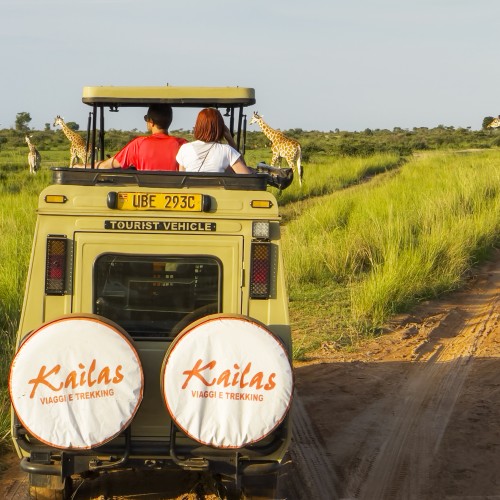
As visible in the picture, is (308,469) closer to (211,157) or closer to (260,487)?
(260,487)

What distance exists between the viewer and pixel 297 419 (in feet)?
20.7

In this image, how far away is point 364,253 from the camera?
11117mm

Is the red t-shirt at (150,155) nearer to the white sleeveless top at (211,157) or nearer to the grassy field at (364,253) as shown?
the white sleeveless top at (211,157)

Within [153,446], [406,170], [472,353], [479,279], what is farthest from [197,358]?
[406,170]

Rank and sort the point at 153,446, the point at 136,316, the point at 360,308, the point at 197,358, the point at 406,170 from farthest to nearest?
the point at 406,170
the point at 360,308
the point at 136,316
the point at 153,446
the point at 197,358

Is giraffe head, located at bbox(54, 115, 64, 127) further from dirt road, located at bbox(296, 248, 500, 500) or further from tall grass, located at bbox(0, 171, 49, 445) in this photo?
dirt road, located at bbox(296, 248, 500, 500)

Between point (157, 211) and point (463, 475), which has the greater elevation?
point (157, 211)

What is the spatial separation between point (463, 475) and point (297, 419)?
130cm

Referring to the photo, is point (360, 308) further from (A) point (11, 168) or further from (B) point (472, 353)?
(A) point (11, 168)

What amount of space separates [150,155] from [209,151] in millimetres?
533

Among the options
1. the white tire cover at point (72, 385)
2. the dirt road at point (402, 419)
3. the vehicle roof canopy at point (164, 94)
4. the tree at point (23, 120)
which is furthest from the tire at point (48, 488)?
the tree at point (23, 120)

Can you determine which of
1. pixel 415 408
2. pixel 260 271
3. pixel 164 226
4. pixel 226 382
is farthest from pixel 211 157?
pixel 415 408

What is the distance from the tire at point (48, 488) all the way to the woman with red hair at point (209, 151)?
6.01 feet

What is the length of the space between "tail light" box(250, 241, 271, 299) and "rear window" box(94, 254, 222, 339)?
17cm
